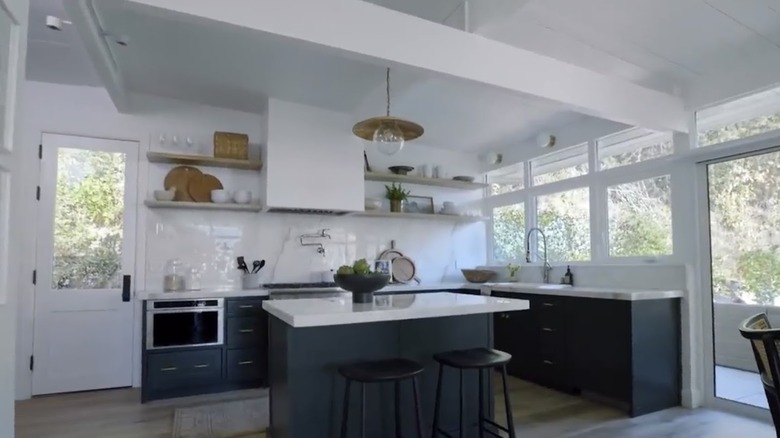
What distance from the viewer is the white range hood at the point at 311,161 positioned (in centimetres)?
424

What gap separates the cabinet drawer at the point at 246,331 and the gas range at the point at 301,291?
26 cm

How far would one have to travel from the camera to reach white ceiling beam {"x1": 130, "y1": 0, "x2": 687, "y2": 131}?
2219mm

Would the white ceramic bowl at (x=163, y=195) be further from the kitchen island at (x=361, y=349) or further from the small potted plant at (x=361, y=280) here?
the small potted plant at (x=361, y=280)

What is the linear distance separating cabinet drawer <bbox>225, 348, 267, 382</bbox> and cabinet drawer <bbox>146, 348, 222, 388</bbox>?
91 mm

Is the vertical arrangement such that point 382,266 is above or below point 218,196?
below

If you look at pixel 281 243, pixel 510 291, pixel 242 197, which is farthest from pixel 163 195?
pixel 510 291

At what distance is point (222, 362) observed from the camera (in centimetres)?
391

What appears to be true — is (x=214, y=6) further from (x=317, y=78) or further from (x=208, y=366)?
(x=208, y=366)

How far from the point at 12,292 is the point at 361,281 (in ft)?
4.94


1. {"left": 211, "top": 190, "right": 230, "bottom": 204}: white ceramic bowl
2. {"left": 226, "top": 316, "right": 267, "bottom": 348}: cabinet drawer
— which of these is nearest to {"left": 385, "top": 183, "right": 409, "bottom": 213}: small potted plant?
{"left": 211, "top": 190, "right": 230, "bottom": 204}: white ceramic bowl

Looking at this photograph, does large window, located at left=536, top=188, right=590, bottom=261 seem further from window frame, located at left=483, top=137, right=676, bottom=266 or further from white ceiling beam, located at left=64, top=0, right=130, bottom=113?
white ceiling beam, located at left=64, top=0, right=130, bottom=113

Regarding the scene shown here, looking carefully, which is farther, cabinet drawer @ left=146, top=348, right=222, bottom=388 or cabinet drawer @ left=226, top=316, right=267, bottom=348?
cabinet drawer @ left=226, top=316, right=267, bottom=348

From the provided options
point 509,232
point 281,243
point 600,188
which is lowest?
point 281,243

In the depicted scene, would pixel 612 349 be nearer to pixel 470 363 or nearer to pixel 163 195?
pixel 470 363
